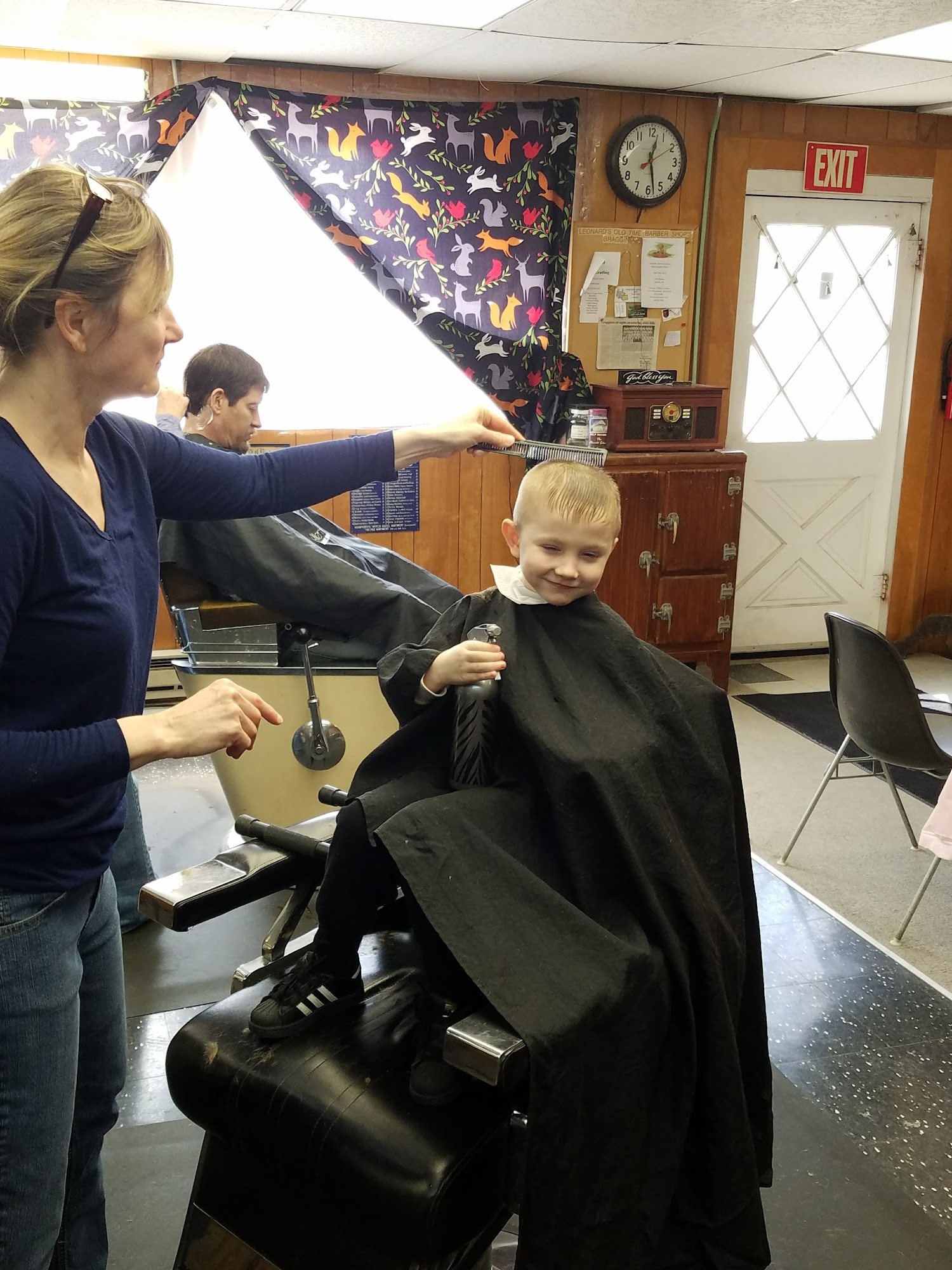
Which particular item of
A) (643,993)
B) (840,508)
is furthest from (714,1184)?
(840,508)

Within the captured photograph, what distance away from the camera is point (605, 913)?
1407mm

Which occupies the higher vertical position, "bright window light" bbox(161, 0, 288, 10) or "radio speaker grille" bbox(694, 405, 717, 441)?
"bright window light" bbox(161, 0, 288, 10)

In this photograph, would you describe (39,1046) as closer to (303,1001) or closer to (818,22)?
(303,1001)

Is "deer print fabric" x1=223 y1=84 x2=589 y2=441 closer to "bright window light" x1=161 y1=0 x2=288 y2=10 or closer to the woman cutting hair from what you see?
"bright window light" x1=161 y1=0 x2=288 y2=10

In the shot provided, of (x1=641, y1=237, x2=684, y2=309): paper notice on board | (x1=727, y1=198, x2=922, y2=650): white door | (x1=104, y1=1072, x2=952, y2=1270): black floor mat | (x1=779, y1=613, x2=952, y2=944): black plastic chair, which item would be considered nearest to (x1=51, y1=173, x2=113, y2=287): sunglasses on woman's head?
(x1=104, y1=1072, x2=952, y2=1270): black floor mat

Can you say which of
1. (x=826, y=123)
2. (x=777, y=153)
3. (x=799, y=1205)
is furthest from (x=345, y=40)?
(x=799, y=1205)

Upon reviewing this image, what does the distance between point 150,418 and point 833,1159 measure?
308 centimetres

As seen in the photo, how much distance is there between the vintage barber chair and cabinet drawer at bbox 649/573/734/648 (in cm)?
176

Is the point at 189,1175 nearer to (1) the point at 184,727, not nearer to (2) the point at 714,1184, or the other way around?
(2) the point at 714,1184

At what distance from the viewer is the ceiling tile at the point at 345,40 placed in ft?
10.6

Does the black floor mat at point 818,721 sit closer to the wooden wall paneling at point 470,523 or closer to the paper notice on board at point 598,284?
the wooden wall paneling at point 470,523

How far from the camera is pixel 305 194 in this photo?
3.89 m

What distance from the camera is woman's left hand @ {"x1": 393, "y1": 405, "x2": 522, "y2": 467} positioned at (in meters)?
1.75

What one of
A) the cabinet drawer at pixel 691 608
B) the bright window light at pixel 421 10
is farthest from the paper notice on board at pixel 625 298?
the bright window light at pixel 421 10
